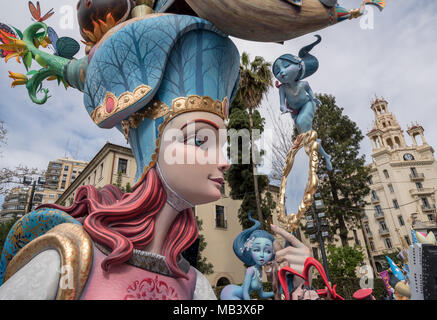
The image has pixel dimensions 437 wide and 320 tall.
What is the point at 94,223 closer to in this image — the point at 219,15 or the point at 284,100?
the point at 219,15

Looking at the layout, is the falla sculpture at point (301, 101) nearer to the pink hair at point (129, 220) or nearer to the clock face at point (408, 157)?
the pink hair at point (129, 220)

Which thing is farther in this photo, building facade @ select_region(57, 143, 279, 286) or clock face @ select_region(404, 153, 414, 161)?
clock face @ select_region(404, 153, 414, 161)

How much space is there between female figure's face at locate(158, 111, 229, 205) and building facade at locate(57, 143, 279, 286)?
45.2ft

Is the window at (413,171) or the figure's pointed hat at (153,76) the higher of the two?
the window at (413,171)

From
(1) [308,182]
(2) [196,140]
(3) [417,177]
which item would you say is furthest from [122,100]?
(3) [417,177]

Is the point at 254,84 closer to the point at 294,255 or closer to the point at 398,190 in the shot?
the point at 294,255

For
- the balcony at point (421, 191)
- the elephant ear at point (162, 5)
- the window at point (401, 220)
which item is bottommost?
the elephant ear at point (162, 5)

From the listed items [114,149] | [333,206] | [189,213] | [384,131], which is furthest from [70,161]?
[189,213]

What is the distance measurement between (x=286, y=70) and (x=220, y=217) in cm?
1643

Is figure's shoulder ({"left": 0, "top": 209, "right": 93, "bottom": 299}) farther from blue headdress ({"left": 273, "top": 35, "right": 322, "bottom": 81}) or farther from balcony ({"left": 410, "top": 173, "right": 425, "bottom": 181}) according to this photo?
balcony ({"left": 410, "top": 173, "right": 425, "bottom": 181})

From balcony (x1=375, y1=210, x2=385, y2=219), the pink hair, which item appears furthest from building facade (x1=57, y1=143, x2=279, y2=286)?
balcony (x1=375, y1=210, x2=385, y2=219)

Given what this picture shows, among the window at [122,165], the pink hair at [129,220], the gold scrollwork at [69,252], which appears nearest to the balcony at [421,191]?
the window at [122,165]

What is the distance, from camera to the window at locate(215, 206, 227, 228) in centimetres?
1795

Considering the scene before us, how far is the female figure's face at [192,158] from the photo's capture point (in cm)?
183
